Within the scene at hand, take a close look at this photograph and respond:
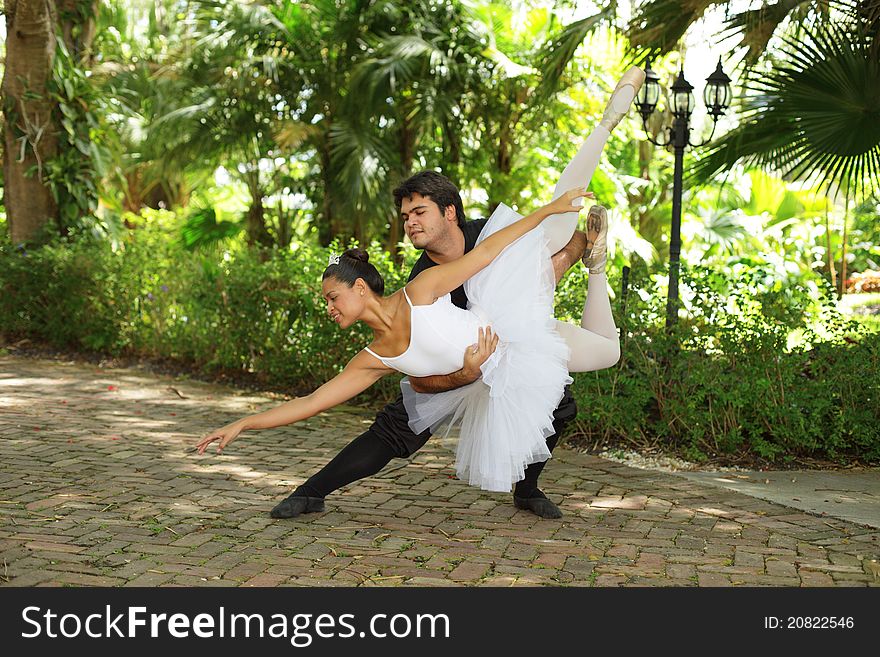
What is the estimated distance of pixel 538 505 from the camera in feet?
16.6

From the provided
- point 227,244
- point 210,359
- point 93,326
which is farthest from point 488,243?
point 227,244

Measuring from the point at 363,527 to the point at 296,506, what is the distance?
0.38 metres

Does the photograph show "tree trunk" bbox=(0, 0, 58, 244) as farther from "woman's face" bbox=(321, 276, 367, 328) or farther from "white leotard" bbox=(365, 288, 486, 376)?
"white leotard" bbox=(365, 288, 486, 376)

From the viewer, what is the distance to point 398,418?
15.8 feet

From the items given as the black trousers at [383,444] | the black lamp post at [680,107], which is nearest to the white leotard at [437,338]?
the black trousers at [383,444]

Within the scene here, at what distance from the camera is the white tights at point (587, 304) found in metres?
4.55

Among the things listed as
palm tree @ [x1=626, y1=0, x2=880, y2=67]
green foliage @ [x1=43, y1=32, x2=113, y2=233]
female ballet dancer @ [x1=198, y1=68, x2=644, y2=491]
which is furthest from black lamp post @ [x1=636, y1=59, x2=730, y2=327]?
green foliage @ [x1=43, y1=32, x2=113, y2=233]

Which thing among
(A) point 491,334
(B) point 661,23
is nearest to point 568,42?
(B) point 661,23

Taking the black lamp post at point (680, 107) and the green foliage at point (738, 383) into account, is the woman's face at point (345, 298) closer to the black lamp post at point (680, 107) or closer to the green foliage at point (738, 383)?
the green foliage at point (738, 383)

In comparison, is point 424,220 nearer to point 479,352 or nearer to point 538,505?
point 479,352

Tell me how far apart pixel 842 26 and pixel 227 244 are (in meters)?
11.2

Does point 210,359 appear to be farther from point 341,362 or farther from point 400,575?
point 400,575

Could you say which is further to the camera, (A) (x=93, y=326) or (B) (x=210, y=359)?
(A) (x=93, y=326)
